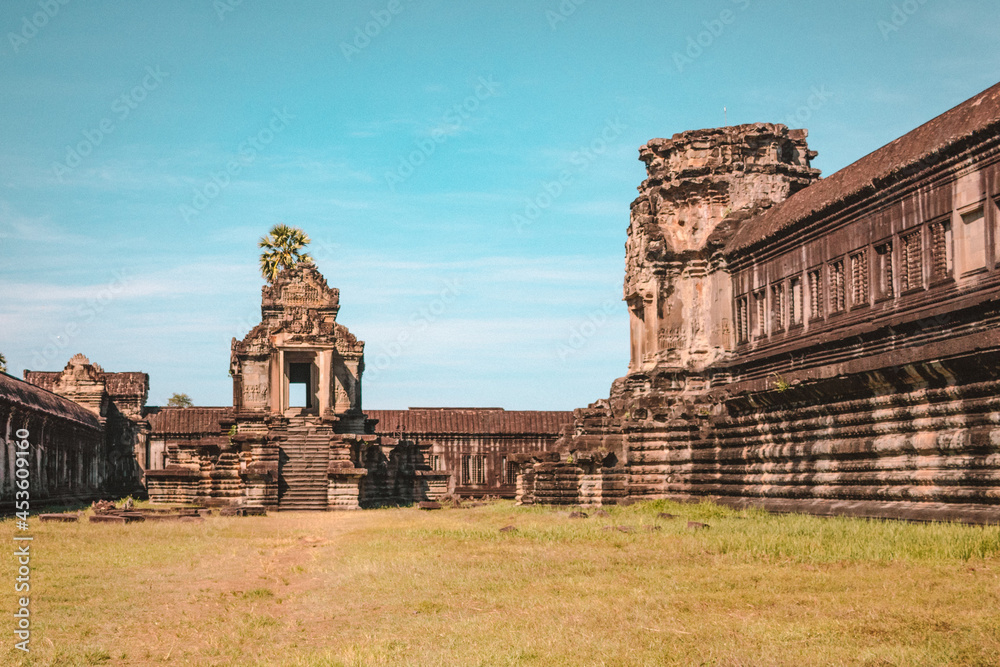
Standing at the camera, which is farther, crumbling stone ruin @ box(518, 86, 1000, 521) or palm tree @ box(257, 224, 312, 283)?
palm tree @ box(257, 224, 312, 283)

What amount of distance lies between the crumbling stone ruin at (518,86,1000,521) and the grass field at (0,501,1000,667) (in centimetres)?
189

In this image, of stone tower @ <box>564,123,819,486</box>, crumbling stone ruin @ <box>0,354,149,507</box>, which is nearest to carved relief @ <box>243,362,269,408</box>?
crumbling stone ruin @ <box>0,354,149,507</box>

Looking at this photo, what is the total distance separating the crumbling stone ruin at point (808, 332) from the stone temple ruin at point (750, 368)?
5 cm

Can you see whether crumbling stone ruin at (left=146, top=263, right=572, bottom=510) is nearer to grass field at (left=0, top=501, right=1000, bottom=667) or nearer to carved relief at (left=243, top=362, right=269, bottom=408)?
carved relief at (left=243, top=362, right=269, bottom=408)

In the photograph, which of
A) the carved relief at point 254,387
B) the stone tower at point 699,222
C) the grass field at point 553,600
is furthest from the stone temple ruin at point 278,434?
the grass field at point 553,600

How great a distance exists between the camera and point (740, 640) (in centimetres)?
836

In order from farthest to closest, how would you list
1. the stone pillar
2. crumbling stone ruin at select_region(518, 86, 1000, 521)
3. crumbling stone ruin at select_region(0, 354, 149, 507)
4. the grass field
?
the stone pillar, crumbling stone ruin at select_region(0, 354, 149, 507), crumbling stone ruin at select_region(518, 86, 1000, 521), the grass field

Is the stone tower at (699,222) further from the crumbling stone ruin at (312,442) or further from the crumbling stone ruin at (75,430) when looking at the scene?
the crumbling stone ruin at (75,430)

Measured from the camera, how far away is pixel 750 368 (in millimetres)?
26328

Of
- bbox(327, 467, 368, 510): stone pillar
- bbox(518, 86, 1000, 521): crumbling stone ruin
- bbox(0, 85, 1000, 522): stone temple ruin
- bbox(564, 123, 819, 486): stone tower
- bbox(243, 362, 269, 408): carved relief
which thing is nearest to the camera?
bbox(518, 86, 1000, 521): crumbling stone ruin

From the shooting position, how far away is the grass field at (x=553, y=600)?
8.34 m

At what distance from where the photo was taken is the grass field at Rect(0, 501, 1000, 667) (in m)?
8.34

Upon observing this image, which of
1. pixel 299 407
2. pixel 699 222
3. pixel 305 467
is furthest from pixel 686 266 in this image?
pixel 299 407

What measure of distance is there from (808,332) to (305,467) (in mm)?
21363
